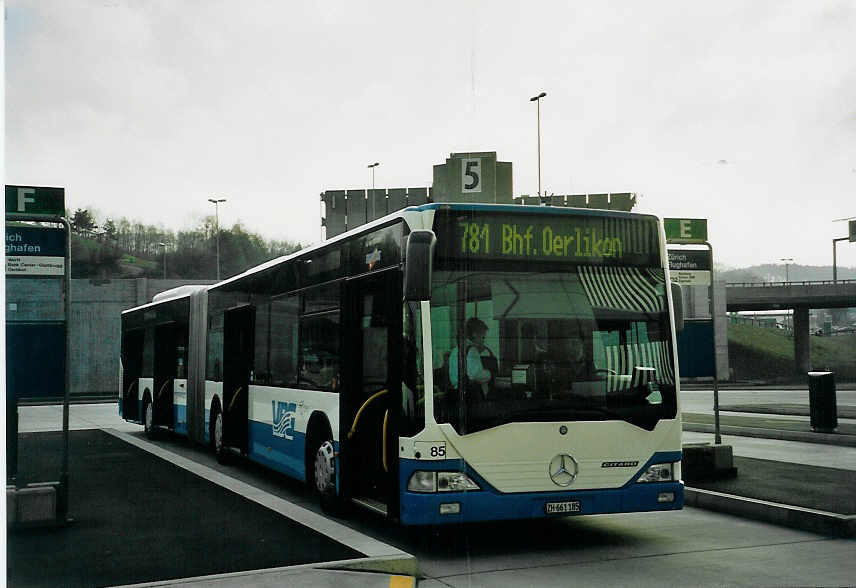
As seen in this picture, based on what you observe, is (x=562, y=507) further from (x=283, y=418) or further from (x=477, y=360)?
(x=283, y=418)

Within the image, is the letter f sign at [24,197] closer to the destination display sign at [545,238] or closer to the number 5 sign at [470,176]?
the destination display sign at [545,238]

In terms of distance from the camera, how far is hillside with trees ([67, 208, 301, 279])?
1630 cm

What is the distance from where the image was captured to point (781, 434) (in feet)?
66.0

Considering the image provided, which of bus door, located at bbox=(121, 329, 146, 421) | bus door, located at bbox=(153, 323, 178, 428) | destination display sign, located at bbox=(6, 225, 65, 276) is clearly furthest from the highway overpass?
destination display sign, located at bbox=(6, 225, 65, 276)

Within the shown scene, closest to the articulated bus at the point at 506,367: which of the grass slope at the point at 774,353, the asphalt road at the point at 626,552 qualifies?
the asphalt road at the point at 626,552

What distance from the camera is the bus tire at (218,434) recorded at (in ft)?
51.9

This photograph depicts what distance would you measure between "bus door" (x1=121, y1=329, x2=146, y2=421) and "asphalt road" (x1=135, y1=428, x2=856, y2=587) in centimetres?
1355

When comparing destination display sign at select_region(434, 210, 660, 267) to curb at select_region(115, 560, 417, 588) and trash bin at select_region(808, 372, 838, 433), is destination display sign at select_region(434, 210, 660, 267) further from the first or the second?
trash bin at select_region(808, 372, 838, 433)

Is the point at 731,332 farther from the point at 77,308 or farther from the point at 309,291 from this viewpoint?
the point at 309,291

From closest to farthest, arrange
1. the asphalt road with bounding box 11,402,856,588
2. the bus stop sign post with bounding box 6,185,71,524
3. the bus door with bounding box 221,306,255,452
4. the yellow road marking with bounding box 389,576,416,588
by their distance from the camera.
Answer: the yellow road marking with bounding box 389,576,416,588 → the asphalt road with bounding box 11,402,856,588 → the bus stop sign post with bounding box 6,185,71,524 → the bus door with bounding box 221,306,255,452

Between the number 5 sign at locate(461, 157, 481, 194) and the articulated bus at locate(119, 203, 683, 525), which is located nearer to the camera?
the articulated bus at locate(119, 203, 683, 525)

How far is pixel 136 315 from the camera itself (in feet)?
76.8

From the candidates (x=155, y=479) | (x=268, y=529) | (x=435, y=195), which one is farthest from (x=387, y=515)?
(x=435, y=195)

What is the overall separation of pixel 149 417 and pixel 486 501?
1491 centimetres
